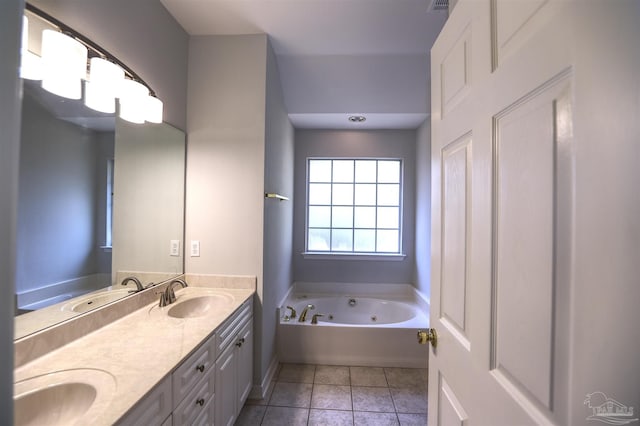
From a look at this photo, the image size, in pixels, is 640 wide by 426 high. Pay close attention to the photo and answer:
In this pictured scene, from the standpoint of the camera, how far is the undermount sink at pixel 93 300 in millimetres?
1175

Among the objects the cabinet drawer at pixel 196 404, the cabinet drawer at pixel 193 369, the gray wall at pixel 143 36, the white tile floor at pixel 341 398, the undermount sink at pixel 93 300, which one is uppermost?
the gray wall at pixel 143 36

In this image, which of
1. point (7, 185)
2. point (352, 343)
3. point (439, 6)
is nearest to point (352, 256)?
point (352, 343)

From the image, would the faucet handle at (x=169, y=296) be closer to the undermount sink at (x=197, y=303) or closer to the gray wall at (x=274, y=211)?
the undermount sink at (x=197, y=303)

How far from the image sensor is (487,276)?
0.65 meters

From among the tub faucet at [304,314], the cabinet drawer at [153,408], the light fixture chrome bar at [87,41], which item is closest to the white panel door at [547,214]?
the cabinet drawer at [153,408]

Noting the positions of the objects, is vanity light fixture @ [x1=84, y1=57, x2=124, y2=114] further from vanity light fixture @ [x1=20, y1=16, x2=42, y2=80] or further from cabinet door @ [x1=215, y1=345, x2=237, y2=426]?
cabinet door @ [x1=215, y1=345, x2=237, y2=426]

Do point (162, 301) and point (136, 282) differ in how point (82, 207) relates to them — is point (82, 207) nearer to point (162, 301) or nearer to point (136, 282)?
point (136, 282)

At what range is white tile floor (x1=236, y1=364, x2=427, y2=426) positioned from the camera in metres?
1.79

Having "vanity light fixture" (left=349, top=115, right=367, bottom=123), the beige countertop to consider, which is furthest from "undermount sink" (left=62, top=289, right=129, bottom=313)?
"vanity light fixture" (left=349, top=115, right=367, bottom=123)

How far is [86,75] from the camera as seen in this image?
48.5 inches

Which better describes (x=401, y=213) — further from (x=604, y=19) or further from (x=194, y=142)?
(x=604, y=19)

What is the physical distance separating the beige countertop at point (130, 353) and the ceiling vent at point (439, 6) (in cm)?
237

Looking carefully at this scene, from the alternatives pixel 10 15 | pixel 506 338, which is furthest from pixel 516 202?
pixel 10 15

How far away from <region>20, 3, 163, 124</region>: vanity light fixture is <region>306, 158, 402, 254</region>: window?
7.04 ft
